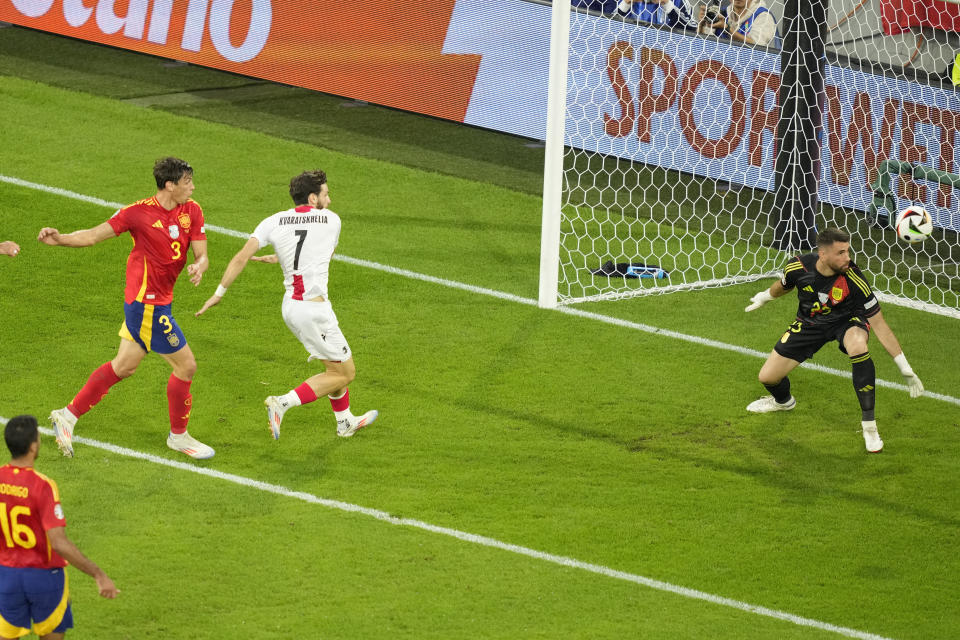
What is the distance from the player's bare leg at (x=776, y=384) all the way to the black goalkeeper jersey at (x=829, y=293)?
1.20 ft

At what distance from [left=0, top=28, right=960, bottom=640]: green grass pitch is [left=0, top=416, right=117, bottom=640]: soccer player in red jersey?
3.46 ft

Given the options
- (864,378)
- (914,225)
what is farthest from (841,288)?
(914,225)

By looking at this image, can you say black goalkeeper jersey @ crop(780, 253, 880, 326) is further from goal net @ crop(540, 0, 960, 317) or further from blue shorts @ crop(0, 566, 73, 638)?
blue shorts @ crop(0, 566, 73, 638)

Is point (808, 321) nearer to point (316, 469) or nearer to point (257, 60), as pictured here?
point (316, 469)

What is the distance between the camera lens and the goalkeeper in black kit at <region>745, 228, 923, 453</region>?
916cm

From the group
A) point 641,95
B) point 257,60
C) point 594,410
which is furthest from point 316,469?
point 257,60

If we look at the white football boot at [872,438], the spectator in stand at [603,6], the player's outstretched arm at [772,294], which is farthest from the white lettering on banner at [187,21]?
the white football boot at [872,438]

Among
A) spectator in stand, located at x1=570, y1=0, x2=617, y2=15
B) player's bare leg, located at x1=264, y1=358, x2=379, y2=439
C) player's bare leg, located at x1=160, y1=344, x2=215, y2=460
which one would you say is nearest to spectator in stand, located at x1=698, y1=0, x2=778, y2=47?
spectator in stand, located at x1=570, y1=0, x2=617, y2=15

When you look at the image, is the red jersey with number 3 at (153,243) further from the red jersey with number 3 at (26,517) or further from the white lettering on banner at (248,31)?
the white lettering on banner at (248,31)

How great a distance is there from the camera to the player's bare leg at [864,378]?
30.6 feet

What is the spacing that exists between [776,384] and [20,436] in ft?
18.7

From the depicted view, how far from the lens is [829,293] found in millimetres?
9352

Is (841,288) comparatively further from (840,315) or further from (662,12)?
(662,12)

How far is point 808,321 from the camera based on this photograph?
9.55 metres
